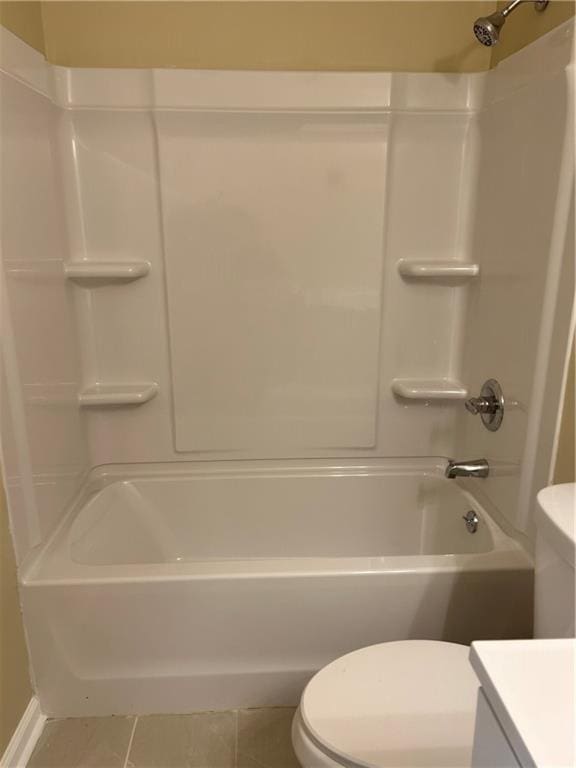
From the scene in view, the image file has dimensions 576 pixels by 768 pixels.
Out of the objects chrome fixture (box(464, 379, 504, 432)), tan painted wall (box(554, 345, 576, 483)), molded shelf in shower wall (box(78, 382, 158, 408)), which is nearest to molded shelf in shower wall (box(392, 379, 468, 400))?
chrome fixture (box(464, 379, 504, 432))

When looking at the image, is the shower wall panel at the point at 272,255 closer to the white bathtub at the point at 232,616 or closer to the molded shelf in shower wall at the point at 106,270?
the molded shelf in shower wall at the point at 106,270

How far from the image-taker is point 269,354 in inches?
78.3

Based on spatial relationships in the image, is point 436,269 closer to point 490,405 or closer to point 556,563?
point 490,405

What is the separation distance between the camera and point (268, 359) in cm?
199

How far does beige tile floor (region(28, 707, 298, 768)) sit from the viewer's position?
4.81 feet

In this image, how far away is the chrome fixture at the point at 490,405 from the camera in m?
1.68

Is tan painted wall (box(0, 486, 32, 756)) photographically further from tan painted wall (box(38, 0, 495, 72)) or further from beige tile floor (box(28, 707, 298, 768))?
tan painted wall (box(38, 0, 495, 72))

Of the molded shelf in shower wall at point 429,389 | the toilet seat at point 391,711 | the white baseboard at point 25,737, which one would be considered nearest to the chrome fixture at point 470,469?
the molded shelf in shower wall at point 429,389

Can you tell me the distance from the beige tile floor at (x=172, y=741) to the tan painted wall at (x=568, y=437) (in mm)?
922

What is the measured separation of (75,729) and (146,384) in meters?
0.97

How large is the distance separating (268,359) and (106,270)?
0.56 metres

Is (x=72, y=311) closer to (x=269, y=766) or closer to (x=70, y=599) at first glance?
(x=70, y=599)

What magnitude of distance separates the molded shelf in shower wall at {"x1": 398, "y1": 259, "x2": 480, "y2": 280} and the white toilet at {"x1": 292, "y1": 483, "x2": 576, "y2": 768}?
0.93 meters

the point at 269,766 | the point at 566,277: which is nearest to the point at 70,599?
the point at 269,766
